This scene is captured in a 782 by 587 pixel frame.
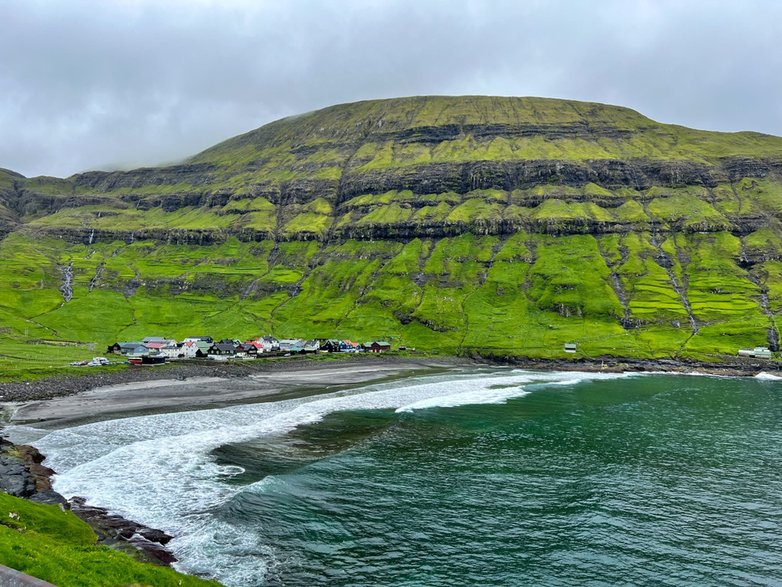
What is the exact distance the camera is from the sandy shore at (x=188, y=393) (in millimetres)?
75750

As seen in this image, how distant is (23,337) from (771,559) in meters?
202

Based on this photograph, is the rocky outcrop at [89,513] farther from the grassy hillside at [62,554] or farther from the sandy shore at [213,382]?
the sandy shore at [213,382]

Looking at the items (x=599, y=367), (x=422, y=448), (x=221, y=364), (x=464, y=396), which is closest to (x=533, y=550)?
(x=422, y=448)

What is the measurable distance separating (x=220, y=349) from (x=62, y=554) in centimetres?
14894

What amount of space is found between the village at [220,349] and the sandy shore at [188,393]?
2306 cm

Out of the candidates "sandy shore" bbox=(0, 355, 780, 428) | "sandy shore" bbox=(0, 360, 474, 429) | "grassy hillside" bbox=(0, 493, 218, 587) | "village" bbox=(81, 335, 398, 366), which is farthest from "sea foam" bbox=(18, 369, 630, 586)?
"village" bbox=(81, 335, 398, 366)

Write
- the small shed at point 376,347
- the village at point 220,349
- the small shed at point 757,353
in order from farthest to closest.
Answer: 1. the small shed at point 376,347
2. the small shed at point 757,353
3. the village at point 220,349

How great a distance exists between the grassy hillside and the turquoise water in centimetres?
567

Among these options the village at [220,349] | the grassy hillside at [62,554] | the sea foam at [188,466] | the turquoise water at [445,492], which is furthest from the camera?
the village at [220,349]

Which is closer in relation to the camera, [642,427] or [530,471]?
[530,471]

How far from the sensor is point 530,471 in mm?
52500

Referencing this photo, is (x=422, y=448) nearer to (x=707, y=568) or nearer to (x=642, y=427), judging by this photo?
(x=707, y=568)

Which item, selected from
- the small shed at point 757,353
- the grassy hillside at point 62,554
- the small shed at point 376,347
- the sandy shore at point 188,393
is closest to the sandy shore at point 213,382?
the sandy shore at point 188,393

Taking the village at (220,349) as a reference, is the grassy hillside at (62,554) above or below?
above
